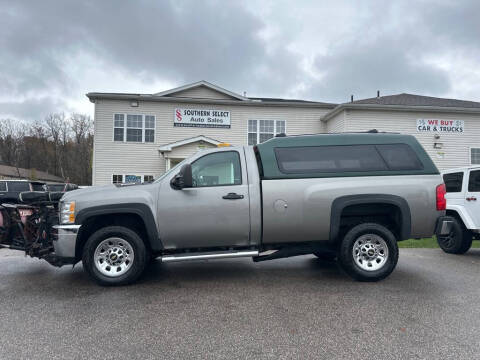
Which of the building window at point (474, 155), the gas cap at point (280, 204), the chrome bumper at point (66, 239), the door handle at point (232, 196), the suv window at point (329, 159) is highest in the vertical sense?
the building window at point (474, 155)

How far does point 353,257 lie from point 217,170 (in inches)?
95.8

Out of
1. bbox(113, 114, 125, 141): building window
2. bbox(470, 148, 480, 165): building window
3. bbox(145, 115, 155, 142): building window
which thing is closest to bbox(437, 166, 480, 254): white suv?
bbox(470, 148, 480, 165): building window

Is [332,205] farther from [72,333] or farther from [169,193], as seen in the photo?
[72,333]

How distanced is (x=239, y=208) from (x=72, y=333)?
2.52m

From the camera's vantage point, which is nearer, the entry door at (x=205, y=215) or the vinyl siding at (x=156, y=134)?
the entry door at (x=205, y=215)

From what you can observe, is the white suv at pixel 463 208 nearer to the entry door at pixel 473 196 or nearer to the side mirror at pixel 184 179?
the entry door at pixel 473 196

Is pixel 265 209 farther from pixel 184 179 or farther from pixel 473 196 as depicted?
pixel 473 196

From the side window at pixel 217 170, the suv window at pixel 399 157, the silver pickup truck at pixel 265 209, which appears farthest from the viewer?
the suv window at pixel 399 157

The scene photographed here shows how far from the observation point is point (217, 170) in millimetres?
5070

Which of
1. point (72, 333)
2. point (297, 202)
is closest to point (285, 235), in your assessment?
point (297, 202)

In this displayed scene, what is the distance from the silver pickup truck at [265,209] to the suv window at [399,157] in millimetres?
15

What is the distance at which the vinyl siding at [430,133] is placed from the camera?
56.7 ft

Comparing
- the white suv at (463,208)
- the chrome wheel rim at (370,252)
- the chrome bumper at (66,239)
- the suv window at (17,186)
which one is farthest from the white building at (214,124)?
the chrome wheel rim at (370,252)

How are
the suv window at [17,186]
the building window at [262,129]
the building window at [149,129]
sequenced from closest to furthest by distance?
1. the suv window at [17,186]
2. the building window at [149,129]
3. the building window at [262,129]
